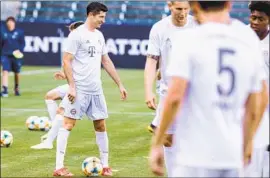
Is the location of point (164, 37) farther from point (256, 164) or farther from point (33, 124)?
point (33, 124)

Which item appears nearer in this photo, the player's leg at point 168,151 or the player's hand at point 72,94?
the player's leg at point 168,151

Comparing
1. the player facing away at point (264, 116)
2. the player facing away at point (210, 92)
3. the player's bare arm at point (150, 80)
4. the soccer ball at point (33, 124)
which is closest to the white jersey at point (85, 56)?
the player's bare arm at point (150, 80)

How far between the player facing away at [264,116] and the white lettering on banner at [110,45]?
27170mm

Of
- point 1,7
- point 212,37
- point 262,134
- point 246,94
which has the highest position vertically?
point 212,37

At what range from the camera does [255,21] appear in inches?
298

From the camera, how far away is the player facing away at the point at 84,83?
11422 mm

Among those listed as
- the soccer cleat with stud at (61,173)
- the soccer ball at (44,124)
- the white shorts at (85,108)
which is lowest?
the soccer ball at (44,124)

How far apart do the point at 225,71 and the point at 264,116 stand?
170 centimetres

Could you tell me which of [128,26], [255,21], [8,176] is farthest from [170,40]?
[128,26]

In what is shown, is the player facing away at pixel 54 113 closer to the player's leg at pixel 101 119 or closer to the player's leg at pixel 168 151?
the player's leg at pixel 101 119

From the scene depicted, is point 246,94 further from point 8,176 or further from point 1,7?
point 1,7

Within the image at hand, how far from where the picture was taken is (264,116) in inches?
287

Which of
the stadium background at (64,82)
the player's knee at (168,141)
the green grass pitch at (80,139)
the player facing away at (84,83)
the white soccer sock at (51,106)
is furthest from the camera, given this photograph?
the white soccer sock at (51,106)

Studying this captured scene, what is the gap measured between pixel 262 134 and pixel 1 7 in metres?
28.6
